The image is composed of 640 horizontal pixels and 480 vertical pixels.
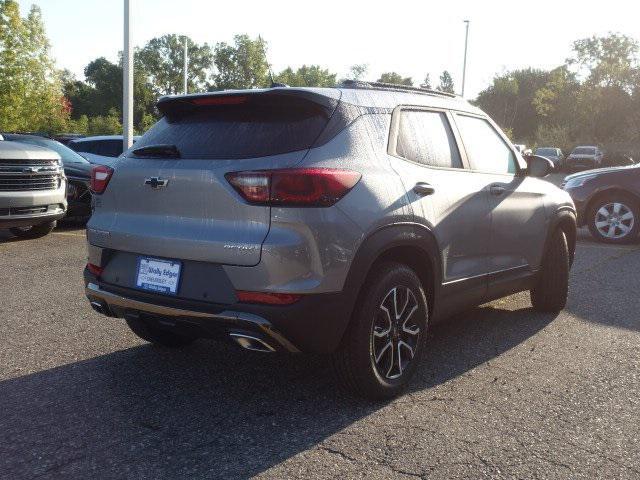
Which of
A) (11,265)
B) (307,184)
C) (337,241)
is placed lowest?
(11,265)

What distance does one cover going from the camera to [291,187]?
3.29 meters

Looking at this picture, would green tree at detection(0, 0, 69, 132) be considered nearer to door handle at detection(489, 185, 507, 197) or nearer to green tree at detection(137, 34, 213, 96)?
door handle at detection(489, 185, 507, 197)

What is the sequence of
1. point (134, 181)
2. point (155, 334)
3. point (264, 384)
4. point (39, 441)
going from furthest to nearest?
1. point (155, 334)
2. point (264, 384)
3. point (134, 181)
4. point (39, 441)

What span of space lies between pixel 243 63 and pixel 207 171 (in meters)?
93.2

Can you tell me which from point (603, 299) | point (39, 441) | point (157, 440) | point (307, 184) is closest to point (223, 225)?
point (307, 184)

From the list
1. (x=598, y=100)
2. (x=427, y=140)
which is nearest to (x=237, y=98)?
(x=427, y=140)

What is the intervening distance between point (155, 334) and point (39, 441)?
4.64 ft

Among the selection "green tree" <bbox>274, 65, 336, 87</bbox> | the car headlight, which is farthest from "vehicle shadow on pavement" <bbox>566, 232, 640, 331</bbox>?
"green tree" <bbox>274, 65, 336, 87</bbox>

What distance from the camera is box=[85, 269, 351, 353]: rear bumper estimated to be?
3.28 meters

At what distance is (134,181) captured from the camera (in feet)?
12.4

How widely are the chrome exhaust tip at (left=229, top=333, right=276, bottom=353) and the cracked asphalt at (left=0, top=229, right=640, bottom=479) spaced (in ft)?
1.36

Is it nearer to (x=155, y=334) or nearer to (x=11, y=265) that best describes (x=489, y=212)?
(x=155, y=334)

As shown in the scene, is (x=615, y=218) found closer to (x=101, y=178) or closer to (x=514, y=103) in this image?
(x=101, y=178)

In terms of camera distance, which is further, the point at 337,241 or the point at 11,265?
the point at 11,265
